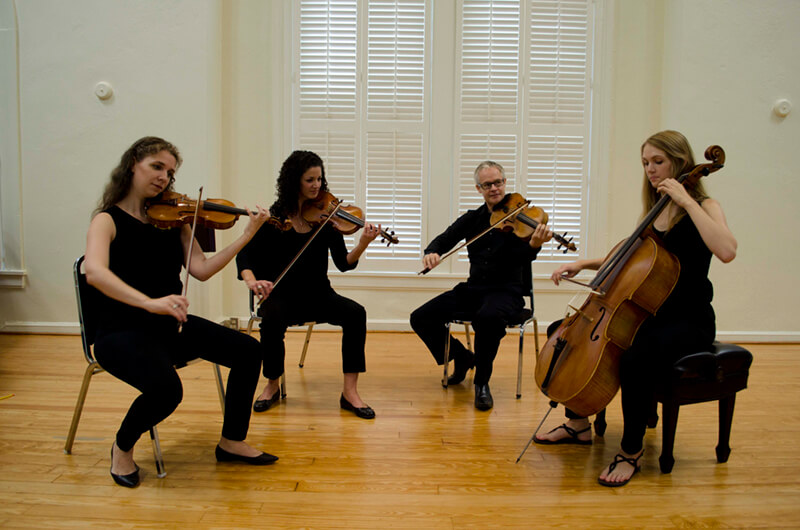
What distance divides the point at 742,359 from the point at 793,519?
49 centimetres

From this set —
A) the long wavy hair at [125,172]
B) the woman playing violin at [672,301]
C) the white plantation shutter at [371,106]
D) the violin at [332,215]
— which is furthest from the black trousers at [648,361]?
the white plantation shutter at [371,106]

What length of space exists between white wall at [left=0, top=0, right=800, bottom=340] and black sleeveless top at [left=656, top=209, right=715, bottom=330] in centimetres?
222

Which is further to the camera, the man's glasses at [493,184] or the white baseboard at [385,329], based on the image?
the white baseboard at [385,329]

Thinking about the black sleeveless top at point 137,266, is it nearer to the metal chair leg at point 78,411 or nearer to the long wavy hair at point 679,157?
the metal chair leg at point 78,411

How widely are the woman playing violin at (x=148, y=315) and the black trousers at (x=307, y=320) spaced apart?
1.53 feet

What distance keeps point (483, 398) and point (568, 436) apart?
0.48 meters

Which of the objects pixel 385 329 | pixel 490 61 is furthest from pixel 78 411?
pixel 490 61

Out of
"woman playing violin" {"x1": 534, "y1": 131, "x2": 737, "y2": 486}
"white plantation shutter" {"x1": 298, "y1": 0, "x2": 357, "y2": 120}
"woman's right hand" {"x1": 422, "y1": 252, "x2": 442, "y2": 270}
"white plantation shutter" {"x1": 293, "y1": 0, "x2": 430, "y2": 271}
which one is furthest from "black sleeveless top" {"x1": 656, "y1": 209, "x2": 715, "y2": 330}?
"white plantation shutter" {"x1": 298, "y1": 0, "x2": 357, "y2": 120}

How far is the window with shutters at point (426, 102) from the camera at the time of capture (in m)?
4.05

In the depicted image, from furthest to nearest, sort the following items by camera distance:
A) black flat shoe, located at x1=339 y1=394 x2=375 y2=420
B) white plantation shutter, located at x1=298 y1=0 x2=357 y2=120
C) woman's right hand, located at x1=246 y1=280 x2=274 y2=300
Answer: white plantation shutter, located at x1=298 y1=0 x2=357 y2=120 → black flat shoe, located at x1=339 y1=394 x2=375 y2=420 → woman's right hand, located at x1=246 y1=280 x2=274 y2=300

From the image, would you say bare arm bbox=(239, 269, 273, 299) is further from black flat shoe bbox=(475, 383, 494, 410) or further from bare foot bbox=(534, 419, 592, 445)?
bare foot bbox=(534, 419, 592, 445)

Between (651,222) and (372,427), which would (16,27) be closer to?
(372,427)

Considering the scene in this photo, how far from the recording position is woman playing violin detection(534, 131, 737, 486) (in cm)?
182

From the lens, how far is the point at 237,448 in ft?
6.49
